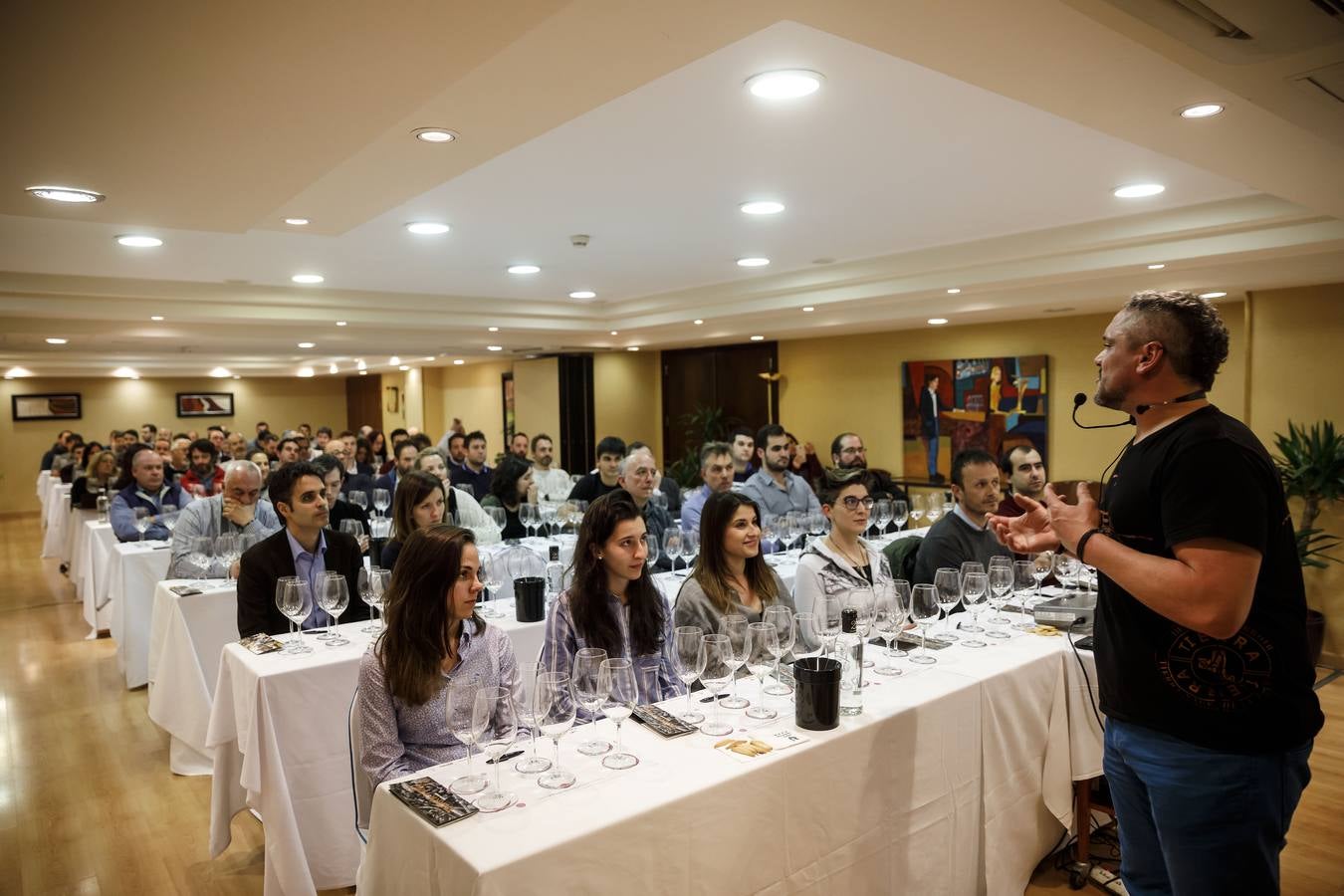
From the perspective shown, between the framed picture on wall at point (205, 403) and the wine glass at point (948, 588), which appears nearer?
the wine glass at point (948, 588)

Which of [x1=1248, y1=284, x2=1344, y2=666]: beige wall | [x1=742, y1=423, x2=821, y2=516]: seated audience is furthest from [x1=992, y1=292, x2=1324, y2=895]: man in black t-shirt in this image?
[x1=1248, y1=284, x2=1344, y2=666]: beige wall

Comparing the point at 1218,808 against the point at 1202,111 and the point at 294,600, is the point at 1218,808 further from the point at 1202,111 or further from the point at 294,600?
the point at 294,600

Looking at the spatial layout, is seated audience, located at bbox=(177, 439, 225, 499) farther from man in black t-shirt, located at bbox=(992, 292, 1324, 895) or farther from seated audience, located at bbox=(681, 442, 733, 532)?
man in black t-shirt, located at bbox=(992, 292, 1324, 895)

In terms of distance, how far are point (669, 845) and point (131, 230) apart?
475 centimetres

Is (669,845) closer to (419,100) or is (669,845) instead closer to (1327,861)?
(419,100)

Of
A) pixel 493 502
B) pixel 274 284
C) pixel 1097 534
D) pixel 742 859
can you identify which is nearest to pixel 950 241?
pixel 493 502

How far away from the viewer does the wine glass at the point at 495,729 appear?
185 cm

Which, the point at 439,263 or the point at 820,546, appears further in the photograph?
the point at 439,263

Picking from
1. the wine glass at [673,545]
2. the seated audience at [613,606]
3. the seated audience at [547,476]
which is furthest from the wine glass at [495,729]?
the seated audience at [547,476]

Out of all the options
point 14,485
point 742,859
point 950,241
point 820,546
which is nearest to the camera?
point 742,859

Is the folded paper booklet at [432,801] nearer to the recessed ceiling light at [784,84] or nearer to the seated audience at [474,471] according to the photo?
the recessed ceiling light at [784,84]

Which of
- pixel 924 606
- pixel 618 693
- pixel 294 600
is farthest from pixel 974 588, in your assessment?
pixel 294 600

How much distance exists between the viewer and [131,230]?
486cm

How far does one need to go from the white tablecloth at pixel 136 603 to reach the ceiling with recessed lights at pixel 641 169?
198 centimetres
